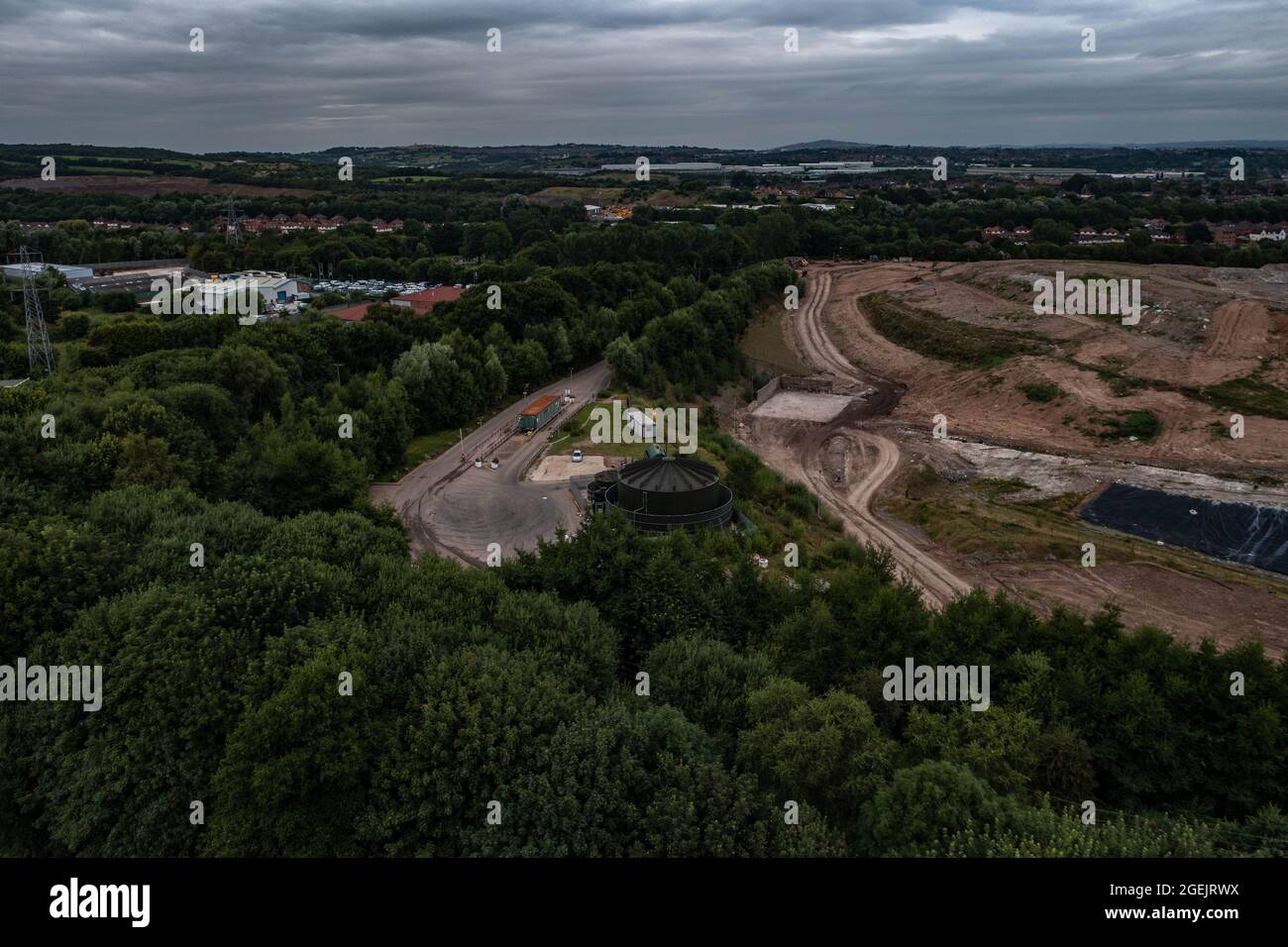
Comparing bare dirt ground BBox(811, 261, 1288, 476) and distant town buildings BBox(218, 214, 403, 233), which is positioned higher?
distant town buildings BBox(218, 214, 403, 233)

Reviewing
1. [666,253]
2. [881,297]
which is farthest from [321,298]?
[881,297]

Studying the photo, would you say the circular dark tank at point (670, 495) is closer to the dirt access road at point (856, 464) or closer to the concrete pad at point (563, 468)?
the concrete pad at point (563, 468)

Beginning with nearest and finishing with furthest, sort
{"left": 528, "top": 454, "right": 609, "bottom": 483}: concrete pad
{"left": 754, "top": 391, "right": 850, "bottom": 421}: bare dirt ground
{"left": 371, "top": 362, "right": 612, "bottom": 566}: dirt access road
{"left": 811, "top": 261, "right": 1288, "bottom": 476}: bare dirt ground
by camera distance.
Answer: {"left": 371, "top": 362, "right": 612, "bottom": 566}: dirt access road → {"left": 528, "top": 454, "right": 609, "bottom": 483}: concrete pad → {"left": 811, "top": 261, "right": 1288, "bottom": 476}: bare dirt ground → {"left": 754, "top": 391, "right": 850, "bottom": 421}: bare dirt ground

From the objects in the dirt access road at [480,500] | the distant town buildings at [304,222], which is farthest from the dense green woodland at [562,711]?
the distant town buildings at [304,222]

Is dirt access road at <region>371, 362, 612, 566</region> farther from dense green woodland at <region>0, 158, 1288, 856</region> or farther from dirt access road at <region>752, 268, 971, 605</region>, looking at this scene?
dirt access road at <region>752, 268, 971, 605</region>

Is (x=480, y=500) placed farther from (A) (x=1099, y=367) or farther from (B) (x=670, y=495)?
(A) (x=1099, y=367)

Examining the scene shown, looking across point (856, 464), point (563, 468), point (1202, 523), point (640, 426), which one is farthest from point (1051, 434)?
point (563, 468)

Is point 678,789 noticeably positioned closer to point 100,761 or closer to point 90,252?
point 100,761

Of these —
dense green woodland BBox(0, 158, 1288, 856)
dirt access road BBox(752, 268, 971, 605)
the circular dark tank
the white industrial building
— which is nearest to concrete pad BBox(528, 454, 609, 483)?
the white industrial building
